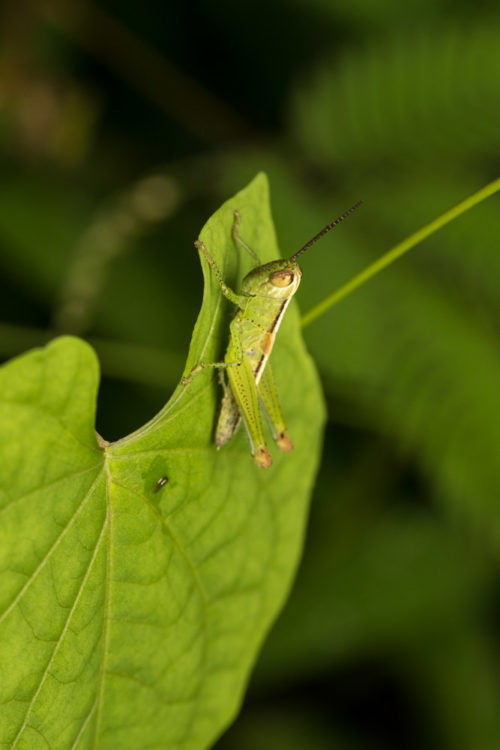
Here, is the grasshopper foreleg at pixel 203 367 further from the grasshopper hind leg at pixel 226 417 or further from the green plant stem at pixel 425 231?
the green plant stem at pixel 425 231

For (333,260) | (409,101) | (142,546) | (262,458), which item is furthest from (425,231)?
(409,101)

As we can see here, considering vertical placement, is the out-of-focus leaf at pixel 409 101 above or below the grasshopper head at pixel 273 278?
above

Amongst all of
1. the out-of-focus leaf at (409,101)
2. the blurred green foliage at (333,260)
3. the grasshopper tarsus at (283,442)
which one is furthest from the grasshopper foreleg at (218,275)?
the out-of-focus leaf at (409,101)

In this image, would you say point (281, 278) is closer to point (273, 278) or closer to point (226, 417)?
point (273, 278)

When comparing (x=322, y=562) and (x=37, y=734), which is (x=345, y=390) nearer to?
(x=322, y=562)

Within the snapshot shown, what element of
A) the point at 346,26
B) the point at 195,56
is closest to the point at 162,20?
the point at 195,56

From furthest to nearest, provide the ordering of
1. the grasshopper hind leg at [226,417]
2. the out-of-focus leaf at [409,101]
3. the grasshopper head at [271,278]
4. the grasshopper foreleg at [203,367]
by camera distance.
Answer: the out-of-focus leaf at [409,101]
the grasshopper head at [271,278]
the grasshopper hind leg at [226,417]
the grasshopper foreleg at [203,367]

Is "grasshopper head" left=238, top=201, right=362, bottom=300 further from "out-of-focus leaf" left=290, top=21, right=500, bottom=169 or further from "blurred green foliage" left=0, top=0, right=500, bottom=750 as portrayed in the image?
"out-of-focus leaf" left=290, top=21, right=500, bottom=169
